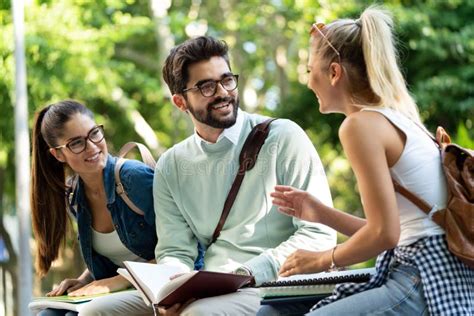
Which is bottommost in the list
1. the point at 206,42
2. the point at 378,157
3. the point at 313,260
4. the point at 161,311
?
the point at 161,311

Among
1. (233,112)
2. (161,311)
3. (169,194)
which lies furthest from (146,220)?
(161,311)

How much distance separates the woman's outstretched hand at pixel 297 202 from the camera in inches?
137

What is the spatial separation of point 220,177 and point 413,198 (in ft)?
5.46

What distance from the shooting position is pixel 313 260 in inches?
134

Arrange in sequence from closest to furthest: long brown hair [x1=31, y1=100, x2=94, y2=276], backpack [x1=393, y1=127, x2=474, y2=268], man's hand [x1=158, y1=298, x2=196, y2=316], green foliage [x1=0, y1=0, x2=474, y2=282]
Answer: backpack [x1=393, y1=127, x2=474, y2=268], man's hand [x1=158, y1=298, x2=196, y2=316], long brown hair [x1=31, y1=100, x2=94, y2=276], green foliage [x1=0, y1=0, x2=474, y2=282]

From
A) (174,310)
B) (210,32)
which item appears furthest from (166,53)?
(174,310)

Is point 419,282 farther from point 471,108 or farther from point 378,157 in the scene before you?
point 471,108

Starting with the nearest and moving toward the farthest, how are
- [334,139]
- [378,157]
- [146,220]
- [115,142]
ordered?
[378,157], [146,220], [334,139], [115,142]

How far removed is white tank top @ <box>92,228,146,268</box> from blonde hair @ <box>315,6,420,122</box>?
6.78ft

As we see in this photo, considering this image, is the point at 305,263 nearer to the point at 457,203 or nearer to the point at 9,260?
the point at 457,203

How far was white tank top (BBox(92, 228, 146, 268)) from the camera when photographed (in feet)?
17.2

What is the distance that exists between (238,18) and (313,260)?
49.7 ft

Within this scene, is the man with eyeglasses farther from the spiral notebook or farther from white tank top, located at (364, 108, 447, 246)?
white tank top, located at (364, 108, 447, 246)

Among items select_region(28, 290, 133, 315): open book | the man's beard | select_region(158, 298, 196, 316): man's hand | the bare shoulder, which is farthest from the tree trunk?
the bare shoulder
